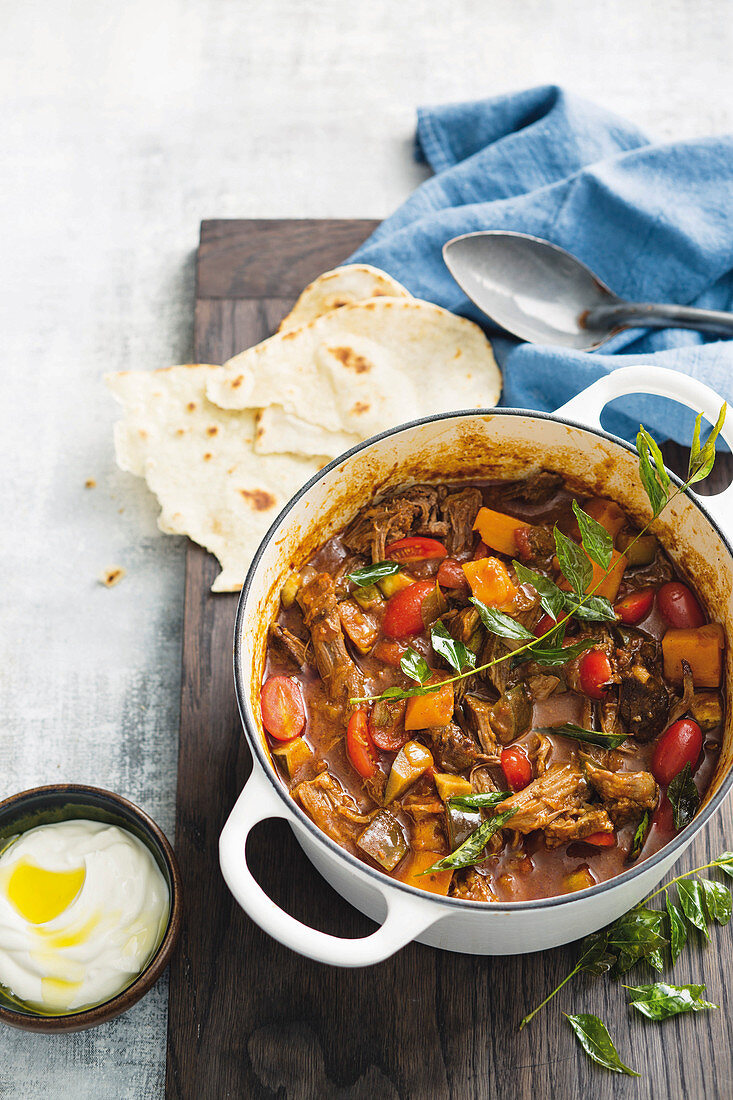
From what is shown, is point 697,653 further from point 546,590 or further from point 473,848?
point 473,848

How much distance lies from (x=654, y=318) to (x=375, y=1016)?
255 cm

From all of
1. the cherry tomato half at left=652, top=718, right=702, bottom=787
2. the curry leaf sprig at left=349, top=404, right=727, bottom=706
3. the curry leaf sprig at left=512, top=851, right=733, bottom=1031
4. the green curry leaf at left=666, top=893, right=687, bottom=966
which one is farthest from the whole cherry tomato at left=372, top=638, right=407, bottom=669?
the green curry leaf at left=666, top=893, right=687, bottom=966

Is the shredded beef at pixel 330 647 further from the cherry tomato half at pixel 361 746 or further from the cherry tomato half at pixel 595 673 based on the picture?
the cherry tomato half at pixel 595 673

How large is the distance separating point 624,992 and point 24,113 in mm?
4310

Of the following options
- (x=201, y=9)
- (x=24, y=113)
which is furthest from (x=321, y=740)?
(x=201, y=9)

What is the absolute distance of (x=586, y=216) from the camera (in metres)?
3.62

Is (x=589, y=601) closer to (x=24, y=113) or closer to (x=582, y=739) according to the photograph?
(x=582, y=739)

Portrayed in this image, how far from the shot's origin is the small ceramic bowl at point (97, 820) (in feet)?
8.26

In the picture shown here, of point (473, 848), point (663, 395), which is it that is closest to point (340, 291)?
point (663, 395)

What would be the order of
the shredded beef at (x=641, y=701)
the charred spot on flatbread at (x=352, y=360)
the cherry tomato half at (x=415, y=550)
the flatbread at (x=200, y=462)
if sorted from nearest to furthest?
1. the shredded beef at (x=641, y=701)
2. the cherry tomato half at (x=415, y=550)
3. the flatbread at (x=200, y=462)
4. the charred spot on flatbread at (x=352, y=360)

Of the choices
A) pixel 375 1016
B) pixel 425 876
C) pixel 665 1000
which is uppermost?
pixel 425 876

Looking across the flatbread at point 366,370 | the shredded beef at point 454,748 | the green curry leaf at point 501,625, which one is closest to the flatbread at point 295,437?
the flatbread at point 366,370

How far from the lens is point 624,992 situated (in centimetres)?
272

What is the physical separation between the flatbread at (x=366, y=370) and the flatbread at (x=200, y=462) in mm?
86
